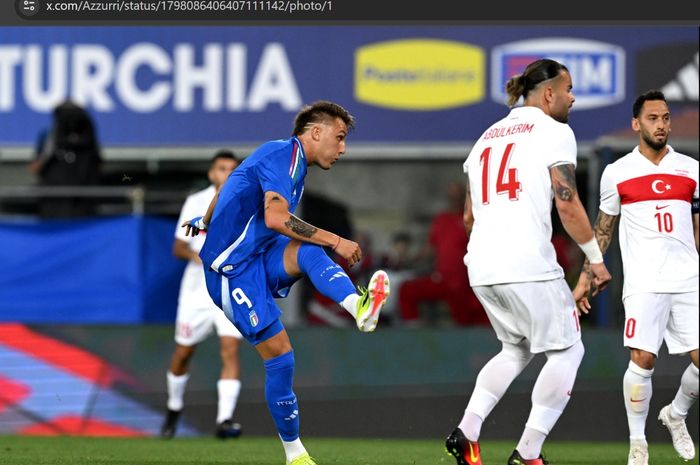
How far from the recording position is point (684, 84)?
48.4ft

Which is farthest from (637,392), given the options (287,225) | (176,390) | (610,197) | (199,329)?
(176,390)

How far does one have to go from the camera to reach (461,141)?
15469 mm

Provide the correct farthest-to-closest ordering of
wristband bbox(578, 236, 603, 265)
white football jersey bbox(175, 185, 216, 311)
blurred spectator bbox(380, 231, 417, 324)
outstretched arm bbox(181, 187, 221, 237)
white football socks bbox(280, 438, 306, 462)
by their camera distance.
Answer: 1. blurred spectator bbox(380, 231, 417, 324)
2. white football jersey bbox(175, 185, 216, 311)
3. outstretched arm bbox(181, 187, 221, 237)
4. white football socks bbox(280, 438, 306, 462)
5. wristband bbox(578, 236, 603, 265)

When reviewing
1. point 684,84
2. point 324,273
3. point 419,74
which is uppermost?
point 419,74

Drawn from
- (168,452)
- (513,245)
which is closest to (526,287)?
(513,245)

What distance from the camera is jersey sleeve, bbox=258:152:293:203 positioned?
8461mm

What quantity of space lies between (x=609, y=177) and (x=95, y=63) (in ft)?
24.4

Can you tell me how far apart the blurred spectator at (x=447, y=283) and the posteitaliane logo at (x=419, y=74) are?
1120 millimetres

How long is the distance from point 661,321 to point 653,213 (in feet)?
2.46

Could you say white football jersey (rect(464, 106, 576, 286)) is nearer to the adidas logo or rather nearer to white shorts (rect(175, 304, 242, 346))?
white shorts (rect(175, 304, 242, 346))

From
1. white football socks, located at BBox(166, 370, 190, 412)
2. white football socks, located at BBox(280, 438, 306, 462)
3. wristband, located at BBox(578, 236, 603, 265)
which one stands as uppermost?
wristband, located at BBox(578, 236, 603, 265)

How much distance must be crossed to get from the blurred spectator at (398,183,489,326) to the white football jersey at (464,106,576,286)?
6.20 m

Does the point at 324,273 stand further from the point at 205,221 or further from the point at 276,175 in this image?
the point at 205,221

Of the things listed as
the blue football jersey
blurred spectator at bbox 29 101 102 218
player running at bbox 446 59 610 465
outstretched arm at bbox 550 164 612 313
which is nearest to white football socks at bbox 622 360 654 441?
player running at bbox 446 59 610 465
